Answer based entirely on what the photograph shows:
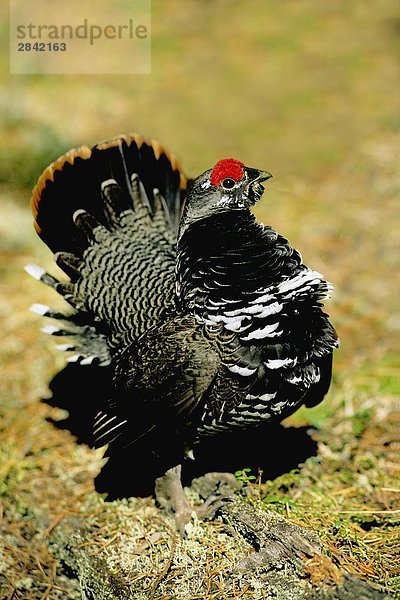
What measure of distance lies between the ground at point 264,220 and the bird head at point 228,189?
1376 mm

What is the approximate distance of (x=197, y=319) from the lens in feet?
11.2

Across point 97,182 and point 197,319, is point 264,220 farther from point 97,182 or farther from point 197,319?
point 197,319

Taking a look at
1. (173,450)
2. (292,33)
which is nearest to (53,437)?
(173,450)

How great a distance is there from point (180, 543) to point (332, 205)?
221 inches

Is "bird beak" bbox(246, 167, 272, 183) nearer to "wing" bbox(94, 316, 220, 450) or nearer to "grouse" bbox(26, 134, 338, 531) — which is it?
"grouse" bbox(26, 134, 338, 531)

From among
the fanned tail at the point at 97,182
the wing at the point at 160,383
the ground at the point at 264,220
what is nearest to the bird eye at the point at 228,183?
the wing at the point at 160,383

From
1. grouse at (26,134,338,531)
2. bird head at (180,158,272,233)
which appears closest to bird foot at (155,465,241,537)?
grouse at (26,134,338,531)

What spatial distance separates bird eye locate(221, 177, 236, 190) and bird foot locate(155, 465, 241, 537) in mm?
1525

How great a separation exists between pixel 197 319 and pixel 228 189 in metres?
0.67

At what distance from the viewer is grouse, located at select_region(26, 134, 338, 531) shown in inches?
127

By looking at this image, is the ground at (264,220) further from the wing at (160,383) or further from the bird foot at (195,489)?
the wing at (160,383)

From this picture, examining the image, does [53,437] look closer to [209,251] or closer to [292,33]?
[209,251]

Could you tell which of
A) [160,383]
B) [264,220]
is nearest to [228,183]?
[160,383]

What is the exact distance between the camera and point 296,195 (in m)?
8.65
